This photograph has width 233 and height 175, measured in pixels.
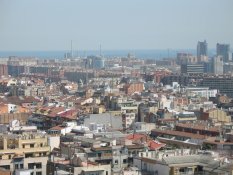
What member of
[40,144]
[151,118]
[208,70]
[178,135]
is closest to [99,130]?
[178,135]

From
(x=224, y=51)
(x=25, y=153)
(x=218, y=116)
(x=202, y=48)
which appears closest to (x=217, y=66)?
(x=224, y=51)

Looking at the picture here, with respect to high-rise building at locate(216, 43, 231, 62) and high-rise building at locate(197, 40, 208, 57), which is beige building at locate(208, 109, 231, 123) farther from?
high-rise building at locate(197, 40, 208, 57)

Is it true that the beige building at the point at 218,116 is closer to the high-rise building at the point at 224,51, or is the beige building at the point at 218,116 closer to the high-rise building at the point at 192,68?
the high-rise building at the point at 192,68

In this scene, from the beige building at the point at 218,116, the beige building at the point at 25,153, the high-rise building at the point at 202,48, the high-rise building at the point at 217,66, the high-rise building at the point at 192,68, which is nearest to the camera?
the beige building at the point at 25,153

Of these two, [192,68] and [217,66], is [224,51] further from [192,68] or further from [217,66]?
[192,68]

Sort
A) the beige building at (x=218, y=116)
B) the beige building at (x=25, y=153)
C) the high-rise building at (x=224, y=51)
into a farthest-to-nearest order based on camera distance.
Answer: the high-rise building at (x=224, y=51) → the beige building at (x=218, y=116) → the beige building at (x=25, y=153)

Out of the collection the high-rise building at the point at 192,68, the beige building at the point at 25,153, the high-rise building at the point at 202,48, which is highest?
the high-rise building at the point at 202,48

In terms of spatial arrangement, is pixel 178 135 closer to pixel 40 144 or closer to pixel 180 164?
pixel 40 144

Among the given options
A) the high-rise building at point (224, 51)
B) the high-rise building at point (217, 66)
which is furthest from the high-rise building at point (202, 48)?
the high-rise building at point (217, 66)
